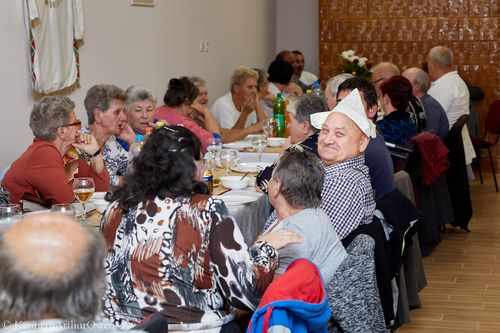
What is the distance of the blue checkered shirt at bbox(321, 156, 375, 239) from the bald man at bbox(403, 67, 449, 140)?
142 inches

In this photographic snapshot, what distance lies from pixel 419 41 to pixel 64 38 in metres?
6.19

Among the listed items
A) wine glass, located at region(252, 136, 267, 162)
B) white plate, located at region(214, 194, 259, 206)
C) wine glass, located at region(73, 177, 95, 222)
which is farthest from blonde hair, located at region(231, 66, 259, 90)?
wine glass, located at region(73, 177, 95, 222)

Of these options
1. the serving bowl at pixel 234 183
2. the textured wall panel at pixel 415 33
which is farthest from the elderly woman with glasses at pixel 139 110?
the textured wall panel at pixel 415 33

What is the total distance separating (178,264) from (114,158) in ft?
8.34

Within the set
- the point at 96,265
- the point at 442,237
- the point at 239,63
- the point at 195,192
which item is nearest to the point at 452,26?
the point at 239,63

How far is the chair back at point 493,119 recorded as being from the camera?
32.6 feet

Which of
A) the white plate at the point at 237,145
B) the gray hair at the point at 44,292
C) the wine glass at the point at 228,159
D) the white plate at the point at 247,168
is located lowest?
the white plate at the point at 237,145

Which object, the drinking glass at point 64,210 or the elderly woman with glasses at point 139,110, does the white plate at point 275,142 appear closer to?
the elderly woman with glasses at point 139,110

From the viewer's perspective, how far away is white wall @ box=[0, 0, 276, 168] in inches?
205

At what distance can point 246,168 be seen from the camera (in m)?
5.33

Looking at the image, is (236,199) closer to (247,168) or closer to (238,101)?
(247,168)

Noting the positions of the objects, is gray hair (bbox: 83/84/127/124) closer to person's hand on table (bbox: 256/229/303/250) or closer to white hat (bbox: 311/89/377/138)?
white hat (bbox: 311/89/377/138)

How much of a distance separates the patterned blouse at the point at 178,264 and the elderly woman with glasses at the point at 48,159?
1.30 m

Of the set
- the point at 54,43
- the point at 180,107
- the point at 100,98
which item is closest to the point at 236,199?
the point at 100,98
